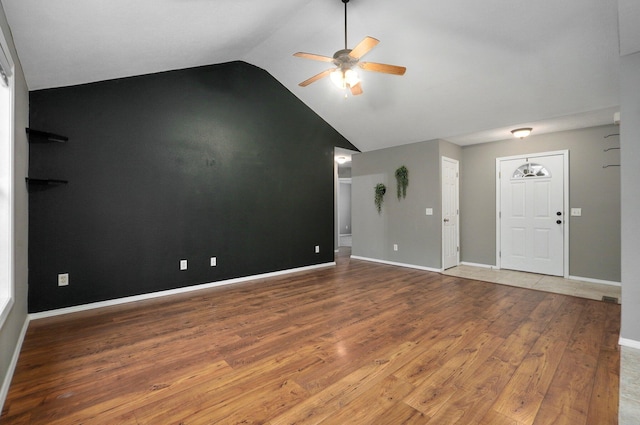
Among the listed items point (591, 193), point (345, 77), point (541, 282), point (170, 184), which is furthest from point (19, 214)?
point (591, 193)

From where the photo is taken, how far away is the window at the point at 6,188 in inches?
84.2

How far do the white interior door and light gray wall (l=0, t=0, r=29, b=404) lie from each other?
5.42 meters

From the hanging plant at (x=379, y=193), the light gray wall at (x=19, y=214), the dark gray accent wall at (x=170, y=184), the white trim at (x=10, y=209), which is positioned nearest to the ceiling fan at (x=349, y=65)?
the dark gray accent wall at (x=170, y=184)

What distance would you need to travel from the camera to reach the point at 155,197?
3811 mm

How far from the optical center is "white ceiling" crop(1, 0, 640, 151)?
2.40 metres

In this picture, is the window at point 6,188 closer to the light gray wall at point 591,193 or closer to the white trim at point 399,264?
the white trim at point 399,264

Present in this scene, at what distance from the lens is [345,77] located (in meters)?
3.00

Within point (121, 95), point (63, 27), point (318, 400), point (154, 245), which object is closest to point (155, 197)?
point (154, 245)

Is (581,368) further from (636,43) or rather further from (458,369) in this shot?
(636,43)

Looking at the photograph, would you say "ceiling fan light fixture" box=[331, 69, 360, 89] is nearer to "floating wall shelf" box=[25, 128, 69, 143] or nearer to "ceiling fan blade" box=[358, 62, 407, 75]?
"ceiling fan blade" box=[358, 62, 407, 75]

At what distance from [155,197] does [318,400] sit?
10.6ft

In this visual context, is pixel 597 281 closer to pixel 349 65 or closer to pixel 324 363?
pixel 324 363

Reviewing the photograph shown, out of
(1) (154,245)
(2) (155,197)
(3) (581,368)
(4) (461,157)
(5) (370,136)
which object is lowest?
(3) (581,368)

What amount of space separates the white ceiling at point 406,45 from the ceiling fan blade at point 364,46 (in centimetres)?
87
